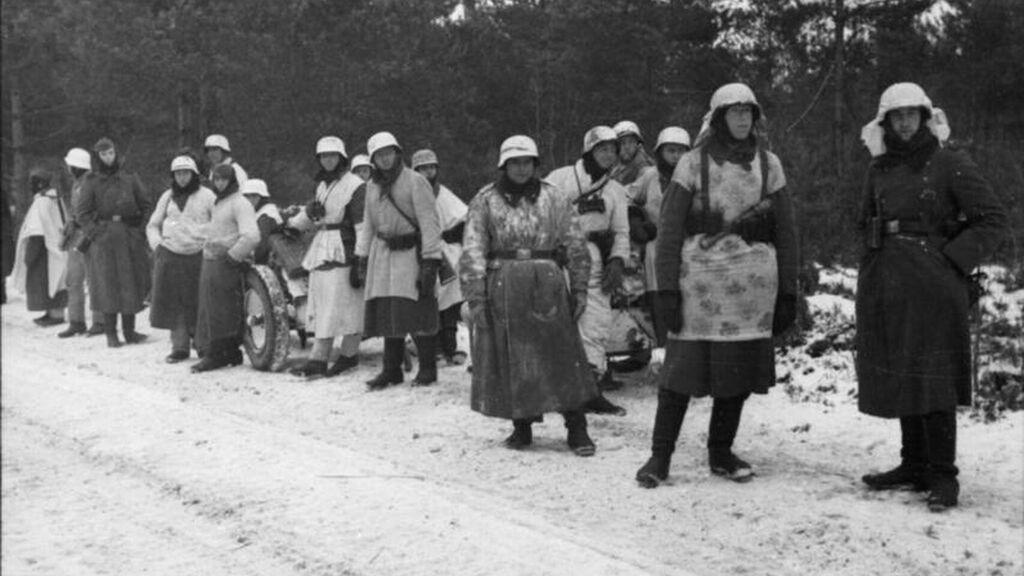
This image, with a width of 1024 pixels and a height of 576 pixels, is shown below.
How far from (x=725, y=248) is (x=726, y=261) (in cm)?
7

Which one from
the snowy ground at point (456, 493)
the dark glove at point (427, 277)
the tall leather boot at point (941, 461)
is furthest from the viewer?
the dark glove at point (427, 277)

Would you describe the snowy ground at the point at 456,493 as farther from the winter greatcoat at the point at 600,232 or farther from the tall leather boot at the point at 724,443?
the winter greatcoat at the point at 600,232

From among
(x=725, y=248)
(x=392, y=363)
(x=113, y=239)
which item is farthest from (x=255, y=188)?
(x=725, y=248)

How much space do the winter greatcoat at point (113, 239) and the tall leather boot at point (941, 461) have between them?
9477 millimetres

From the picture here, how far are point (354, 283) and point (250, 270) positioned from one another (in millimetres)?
1446

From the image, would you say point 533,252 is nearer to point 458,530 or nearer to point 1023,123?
point 458,530

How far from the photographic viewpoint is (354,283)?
9.44 m

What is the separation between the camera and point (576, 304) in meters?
6.57

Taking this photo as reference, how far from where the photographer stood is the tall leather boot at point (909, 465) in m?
5.62

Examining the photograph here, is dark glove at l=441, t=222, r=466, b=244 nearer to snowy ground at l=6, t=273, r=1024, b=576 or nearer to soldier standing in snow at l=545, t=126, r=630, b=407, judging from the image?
soldier standing in snow at l=545, t=126, r=630, b=407

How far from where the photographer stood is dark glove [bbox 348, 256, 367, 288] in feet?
29.8

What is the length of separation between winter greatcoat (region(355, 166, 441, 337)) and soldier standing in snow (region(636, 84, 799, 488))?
128 inches

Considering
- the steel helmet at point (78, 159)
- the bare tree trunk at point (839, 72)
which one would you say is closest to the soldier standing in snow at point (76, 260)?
the steel helmet at point (78, 159)

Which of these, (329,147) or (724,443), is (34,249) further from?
(724,443)
